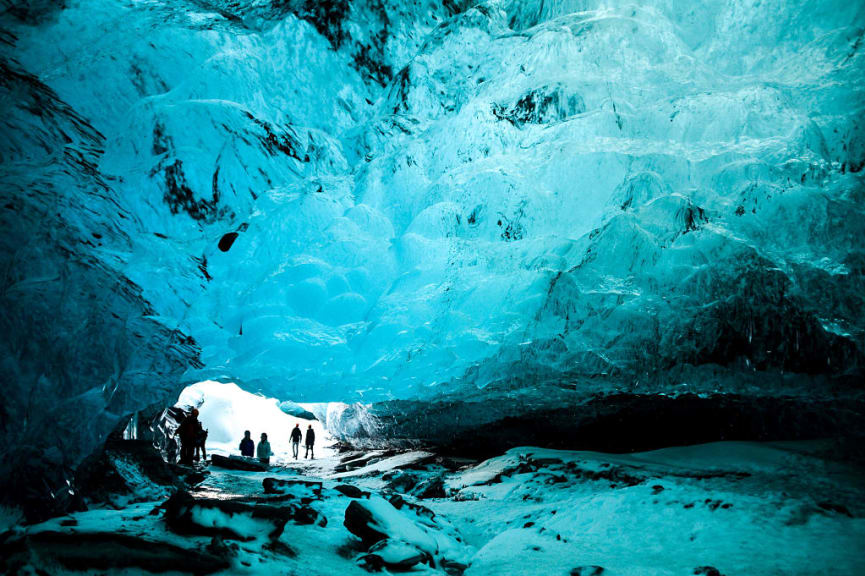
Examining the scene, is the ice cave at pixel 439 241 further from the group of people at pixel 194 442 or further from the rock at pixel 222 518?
the group of people at pixel 194 442

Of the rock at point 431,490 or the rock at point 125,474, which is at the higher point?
the rock at point 125,474

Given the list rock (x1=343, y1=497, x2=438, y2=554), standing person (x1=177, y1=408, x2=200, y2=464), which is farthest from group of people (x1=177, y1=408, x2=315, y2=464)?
rock (x1=343, y1=497, x2=438, y2=554)

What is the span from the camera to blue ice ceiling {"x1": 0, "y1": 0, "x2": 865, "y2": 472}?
15.7 ft

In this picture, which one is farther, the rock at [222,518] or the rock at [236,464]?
the rock at [236,464]

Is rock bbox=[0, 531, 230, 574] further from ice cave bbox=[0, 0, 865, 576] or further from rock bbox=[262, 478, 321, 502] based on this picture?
rock bbox=[262, 478, 321, 502]

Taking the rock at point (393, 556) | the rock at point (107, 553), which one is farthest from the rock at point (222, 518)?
the rock at point (393, 556)

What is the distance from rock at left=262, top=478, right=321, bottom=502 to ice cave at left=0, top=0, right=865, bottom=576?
0.18ft

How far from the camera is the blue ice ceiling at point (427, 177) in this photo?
15.7 feet

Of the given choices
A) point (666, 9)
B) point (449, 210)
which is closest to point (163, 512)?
point (449, 210)

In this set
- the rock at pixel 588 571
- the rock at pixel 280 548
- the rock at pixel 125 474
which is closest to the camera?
the rock at pixel 588 571

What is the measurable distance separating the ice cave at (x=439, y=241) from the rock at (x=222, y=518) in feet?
0.07

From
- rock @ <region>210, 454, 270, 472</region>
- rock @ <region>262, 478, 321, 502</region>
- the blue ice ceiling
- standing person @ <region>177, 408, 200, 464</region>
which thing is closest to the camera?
the blue ice ceiling

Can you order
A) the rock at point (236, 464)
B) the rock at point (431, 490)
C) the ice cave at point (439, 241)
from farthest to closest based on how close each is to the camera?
the rock at point (236, 464) < the rock at point (431, 490) < the ice cave at point (439, 241)

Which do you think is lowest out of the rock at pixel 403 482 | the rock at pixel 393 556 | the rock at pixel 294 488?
the rock at pixel 403 482
